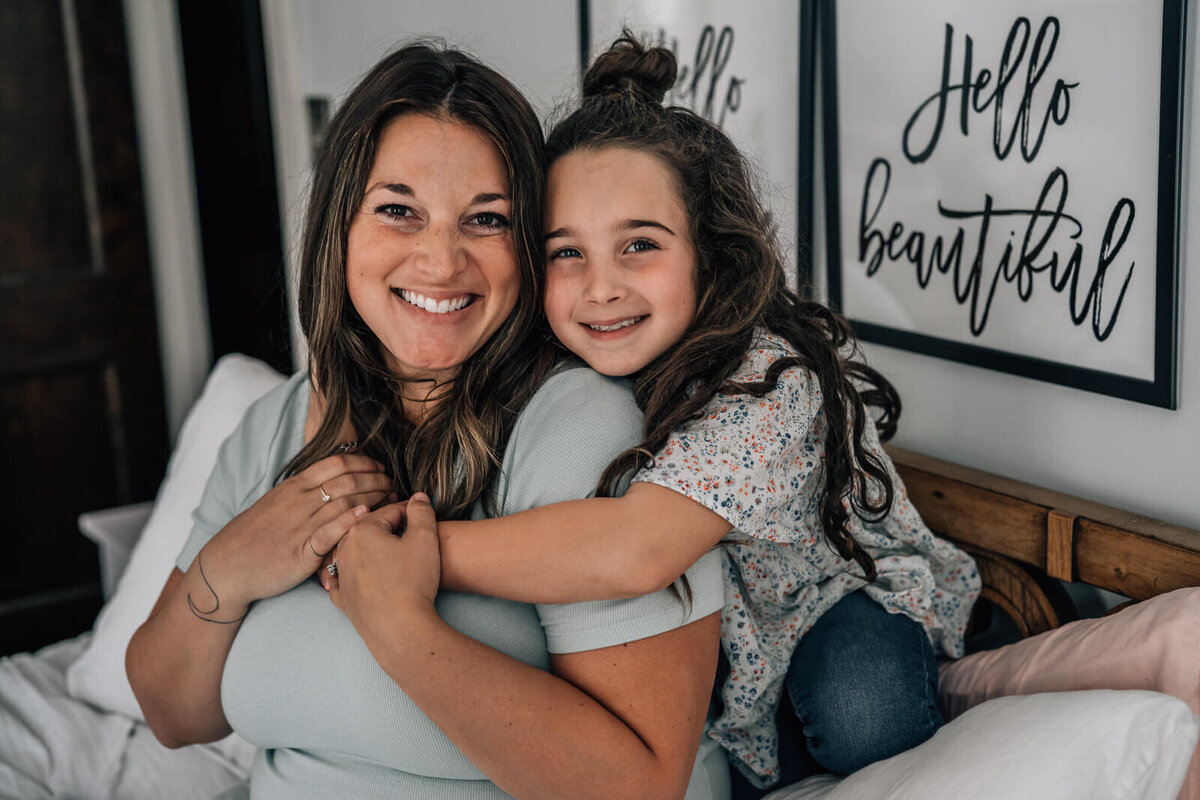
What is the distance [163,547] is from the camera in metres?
2.01

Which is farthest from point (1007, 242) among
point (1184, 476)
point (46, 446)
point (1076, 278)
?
point (46, 446)

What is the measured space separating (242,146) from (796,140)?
6.37 feet

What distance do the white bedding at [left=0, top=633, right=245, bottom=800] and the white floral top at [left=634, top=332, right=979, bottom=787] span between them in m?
0.93

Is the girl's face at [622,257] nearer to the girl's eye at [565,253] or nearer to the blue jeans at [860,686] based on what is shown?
the girl's eye at [565,253]

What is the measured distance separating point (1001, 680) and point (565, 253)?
72 centimetres

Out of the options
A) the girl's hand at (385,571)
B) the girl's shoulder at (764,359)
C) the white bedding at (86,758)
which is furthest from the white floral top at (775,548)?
the white bedding at (86,758)

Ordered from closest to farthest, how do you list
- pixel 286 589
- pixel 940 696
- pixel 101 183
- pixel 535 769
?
1. pixel 535 769
2. pixel 286 589
3. pixel 940 696
4. pixel 101 183

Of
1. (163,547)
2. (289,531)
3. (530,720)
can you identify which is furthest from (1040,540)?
(163,547)

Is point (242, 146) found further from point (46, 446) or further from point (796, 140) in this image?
point (796, 140)

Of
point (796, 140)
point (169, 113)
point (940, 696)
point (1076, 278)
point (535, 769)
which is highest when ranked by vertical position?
point (169, 113)

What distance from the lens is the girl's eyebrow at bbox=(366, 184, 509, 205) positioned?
121 centimetres

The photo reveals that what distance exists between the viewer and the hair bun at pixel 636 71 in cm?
134

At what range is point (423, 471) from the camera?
4.17 ft

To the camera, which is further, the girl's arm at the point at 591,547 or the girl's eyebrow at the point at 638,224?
the girl's eyebrow at the point at 638,224
